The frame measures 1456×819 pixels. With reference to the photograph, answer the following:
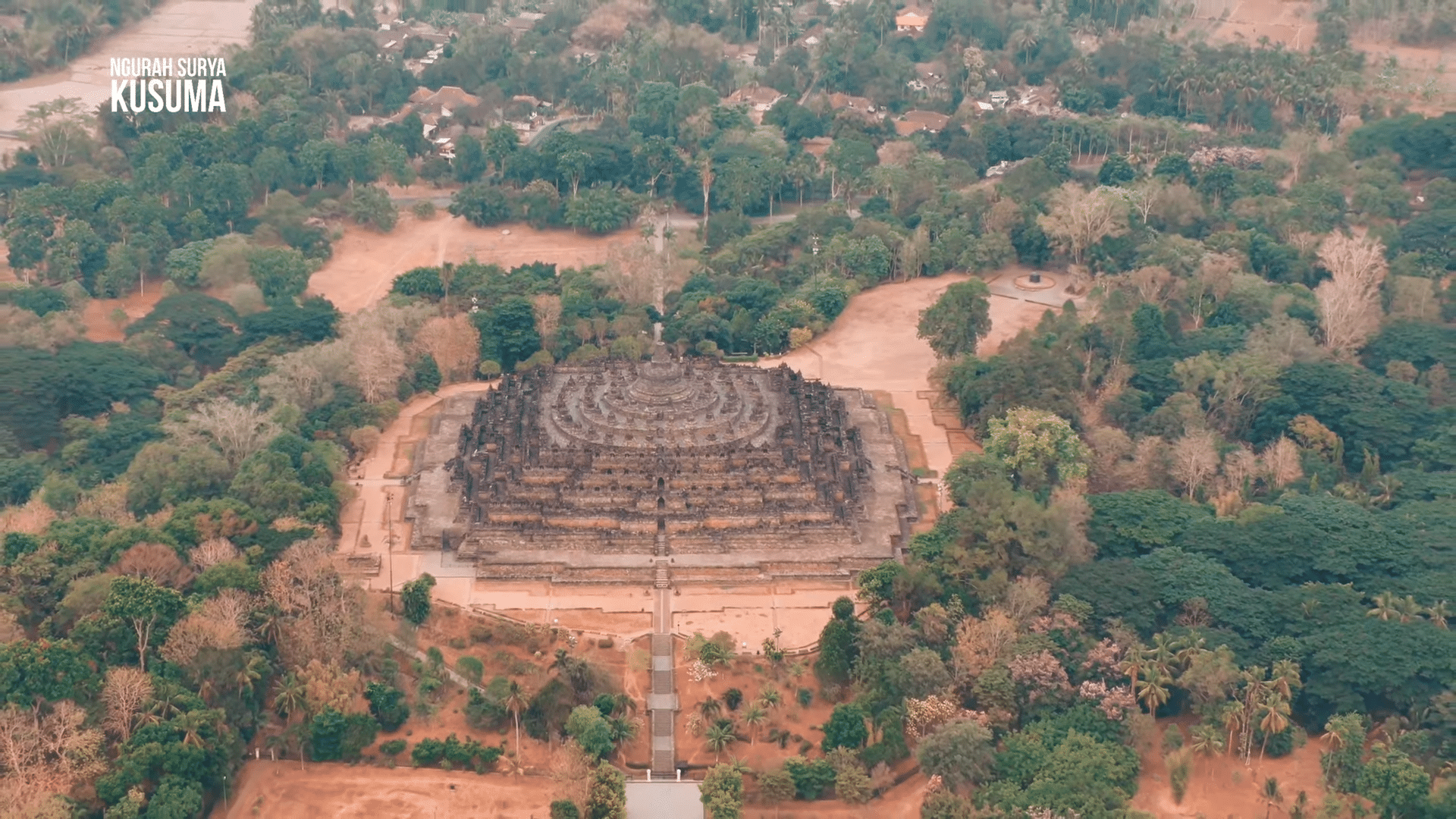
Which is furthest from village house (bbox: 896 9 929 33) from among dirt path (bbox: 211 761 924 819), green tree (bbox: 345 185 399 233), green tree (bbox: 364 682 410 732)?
dirt path (bbox: 211 761 924 819)

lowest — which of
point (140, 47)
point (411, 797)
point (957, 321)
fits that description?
point (140, 47)

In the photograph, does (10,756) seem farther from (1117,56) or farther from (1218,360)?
(1117,56)

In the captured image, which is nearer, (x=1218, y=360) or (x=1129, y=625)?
(x=1129, y=625)

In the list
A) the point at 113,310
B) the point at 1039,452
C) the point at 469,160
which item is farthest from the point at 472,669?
the point at 469,160

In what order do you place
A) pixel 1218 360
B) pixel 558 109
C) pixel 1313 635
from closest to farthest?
1. pixel 1313 635
2. pixel 1218 360
3. pixel 558 109

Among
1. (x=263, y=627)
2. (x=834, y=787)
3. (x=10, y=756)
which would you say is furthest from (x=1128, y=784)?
(x=10, y=756)

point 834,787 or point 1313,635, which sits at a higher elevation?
point 1313,635

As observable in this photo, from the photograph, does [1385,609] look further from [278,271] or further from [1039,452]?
[278,271]

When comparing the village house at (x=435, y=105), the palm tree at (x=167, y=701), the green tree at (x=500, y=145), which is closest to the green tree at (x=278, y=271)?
the green tree at (x=500, y=145)
